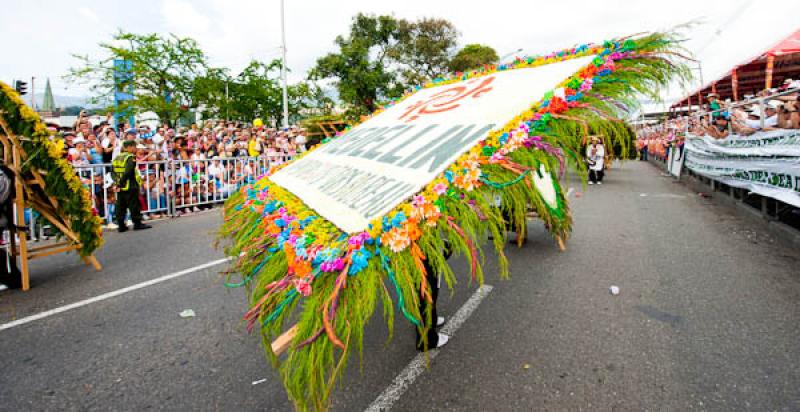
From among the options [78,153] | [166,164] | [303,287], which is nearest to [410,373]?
[303,287]

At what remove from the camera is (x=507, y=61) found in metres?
3.20

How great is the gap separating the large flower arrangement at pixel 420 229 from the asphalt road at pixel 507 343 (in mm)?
965

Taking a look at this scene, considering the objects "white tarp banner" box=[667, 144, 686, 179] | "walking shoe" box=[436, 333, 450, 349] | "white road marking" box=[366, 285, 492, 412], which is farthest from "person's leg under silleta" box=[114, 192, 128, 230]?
"white tarp banner" box=[667, 144, 686, 179]

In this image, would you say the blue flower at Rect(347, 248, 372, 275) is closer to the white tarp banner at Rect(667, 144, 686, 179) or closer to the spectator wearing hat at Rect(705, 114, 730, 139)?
the spectator wearing hat at Rect(705, 114, 730, 139)

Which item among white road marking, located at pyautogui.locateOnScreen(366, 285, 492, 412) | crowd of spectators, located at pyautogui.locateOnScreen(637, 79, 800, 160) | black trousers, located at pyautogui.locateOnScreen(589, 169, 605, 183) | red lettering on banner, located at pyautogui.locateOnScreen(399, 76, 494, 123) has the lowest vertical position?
white road marking, located at pyautogui.locateOnScreen(366, 285, 492, 412)

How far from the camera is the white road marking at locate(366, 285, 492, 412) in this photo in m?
2.34

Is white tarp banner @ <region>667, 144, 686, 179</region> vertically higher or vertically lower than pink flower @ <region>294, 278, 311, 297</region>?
higher

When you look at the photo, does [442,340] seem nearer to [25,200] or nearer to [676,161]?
[25,200]

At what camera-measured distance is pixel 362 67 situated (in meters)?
32.7

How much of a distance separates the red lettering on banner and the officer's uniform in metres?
6.19

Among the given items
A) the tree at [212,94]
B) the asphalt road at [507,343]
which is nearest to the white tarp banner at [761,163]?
the asphalt road at [507,343]

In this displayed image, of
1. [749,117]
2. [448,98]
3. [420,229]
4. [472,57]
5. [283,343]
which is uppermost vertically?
[472,57]

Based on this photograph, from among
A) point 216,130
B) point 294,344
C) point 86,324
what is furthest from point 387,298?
point 216,130

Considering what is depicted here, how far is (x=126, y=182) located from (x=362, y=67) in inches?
1087
